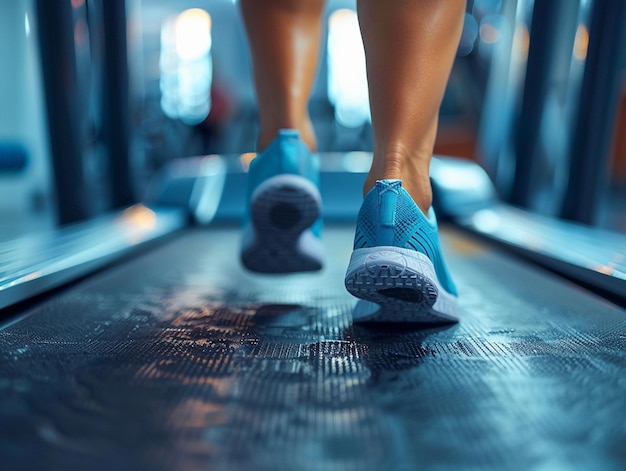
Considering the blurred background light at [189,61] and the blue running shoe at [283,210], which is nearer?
the blue running shoe at [283,210]

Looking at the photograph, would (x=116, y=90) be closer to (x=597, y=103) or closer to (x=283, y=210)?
(x=283, y=210)

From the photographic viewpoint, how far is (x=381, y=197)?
2.40 ft

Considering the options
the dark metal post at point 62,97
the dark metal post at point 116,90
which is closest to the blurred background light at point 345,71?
the dark metal post at point 116,90

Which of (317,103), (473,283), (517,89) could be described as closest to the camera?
(473,283)

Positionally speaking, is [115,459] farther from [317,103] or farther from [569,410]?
[317,103]

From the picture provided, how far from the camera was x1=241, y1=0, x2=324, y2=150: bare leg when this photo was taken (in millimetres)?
1000

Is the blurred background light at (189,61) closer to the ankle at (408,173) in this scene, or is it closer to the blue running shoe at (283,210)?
the blue running shoe at (283,210)

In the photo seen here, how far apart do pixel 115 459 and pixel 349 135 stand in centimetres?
706

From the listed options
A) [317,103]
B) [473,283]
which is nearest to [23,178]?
[473,283]

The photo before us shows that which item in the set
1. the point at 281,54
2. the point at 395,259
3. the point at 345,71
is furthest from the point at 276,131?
the point at 345,71

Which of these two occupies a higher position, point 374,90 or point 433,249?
point 374,90

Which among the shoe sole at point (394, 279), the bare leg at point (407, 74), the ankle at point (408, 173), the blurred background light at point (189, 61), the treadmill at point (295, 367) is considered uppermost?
the blurred background light at point (189, 61)

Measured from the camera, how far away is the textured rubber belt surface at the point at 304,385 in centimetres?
45

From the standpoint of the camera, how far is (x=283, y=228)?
923 mm
